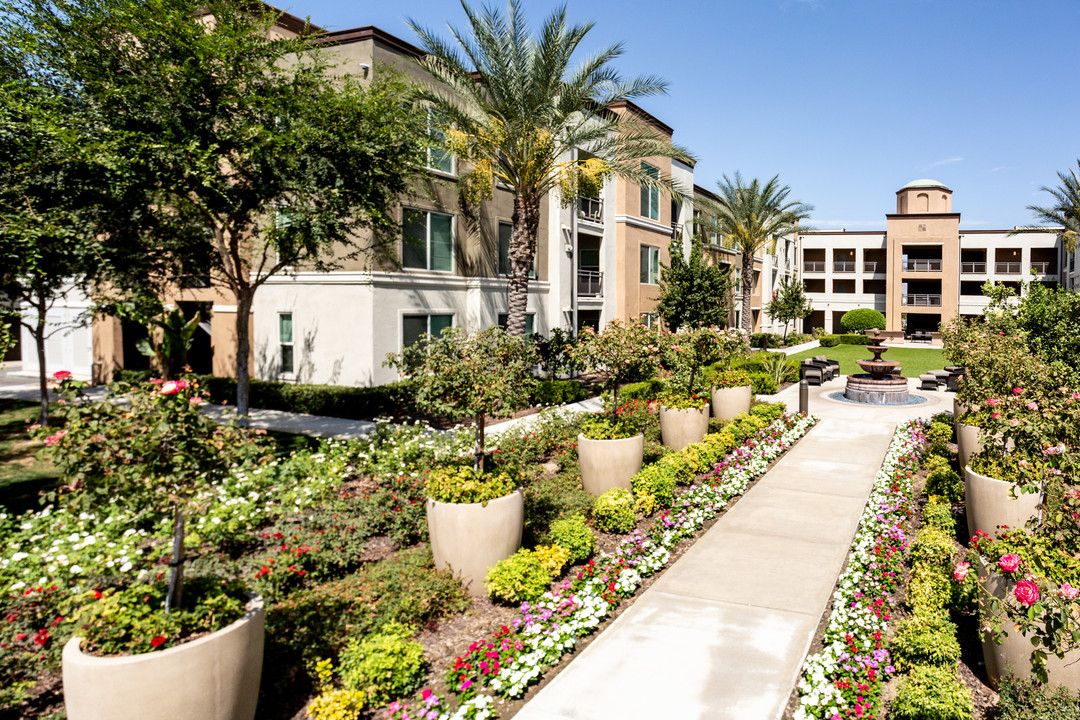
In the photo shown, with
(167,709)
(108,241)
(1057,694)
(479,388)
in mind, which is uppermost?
(108,241)

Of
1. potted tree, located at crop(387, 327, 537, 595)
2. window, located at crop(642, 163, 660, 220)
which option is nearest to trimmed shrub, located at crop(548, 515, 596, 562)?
potted tree, located at crop(387, 327, 537, 595)

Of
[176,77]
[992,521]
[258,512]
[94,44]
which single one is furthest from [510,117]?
[992,521]

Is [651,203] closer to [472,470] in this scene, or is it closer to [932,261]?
[472,470]

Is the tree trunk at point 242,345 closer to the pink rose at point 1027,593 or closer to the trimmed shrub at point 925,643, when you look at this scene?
the trimmed shrub at point 925,643

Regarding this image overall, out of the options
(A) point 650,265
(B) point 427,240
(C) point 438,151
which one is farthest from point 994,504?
(A) point 650,265

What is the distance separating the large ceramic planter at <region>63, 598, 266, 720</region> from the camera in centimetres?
417

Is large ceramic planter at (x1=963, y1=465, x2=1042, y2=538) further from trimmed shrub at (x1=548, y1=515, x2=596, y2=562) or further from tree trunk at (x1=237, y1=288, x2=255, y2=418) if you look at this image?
tree trunk at (x1=237, y1=288, x2=255, y2=418)

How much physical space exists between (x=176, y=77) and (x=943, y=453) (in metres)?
17.0

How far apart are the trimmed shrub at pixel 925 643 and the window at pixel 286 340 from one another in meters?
18.1

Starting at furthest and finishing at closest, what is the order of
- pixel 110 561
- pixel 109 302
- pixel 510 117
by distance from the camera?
pixel 510 117
pixel 109 302
pixel 110 561

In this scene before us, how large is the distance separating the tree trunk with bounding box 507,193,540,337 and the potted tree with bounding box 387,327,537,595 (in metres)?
9.03

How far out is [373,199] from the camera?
51.3 ft

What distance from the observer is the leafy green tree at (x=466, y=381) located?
874cm

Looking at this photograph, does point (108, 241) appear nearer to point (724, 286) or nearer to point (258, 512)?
point (258, 512)
